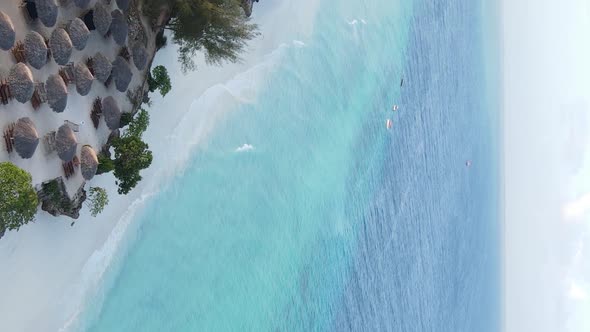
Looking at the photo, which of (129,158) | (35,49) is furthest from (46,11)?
(129,158)

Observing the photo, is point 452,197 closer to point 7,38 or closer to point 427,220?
point 427,220

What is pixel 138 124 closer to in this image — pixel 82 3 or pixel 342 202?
pixel 82 3

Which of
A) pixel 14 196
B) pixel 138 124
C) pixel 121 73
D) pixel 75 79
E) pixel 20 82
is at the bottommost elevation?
pixel 14 196

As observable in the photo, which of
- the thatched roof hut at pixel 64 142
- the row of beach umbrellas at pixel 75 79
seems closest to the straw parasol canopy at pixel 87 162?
the thatched roof hut at pixel 64 142

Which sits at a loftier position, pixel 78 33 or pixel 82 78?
pixel 78 33

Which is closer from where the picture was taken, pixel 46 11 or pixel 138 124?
pixel 46 11

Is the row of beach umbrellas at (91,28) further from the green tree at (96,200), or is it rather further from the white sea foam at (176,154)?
the white sea foam at (176,154)

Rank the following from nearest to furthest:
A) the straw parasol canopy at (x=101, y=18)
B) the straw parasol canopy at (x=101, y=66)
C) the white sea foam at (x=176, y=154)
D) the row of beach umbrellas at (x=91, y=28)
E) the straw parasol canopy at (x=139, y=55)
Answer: the row of beach umbrellas at (x=91, y=28) < the straw parasol canopy at (x=101, y=18) < the straw parasol canopy at (x=101, y=66) < the straw parasol canopy at (x=139, y=55) < the white sea foam at (x=176, y=154)

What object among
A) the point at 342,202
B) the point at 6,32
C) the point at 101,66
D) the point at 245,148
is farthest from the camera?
the point at 342,202

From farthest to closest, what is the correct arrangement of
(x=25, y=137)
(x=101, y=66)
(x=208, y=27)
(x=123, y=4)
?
(x=208, y=27)
(x=123, y=4)
(x=101, y=66)
(x=25, y=137)
